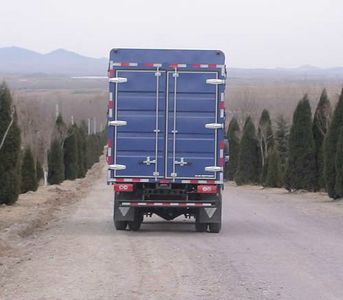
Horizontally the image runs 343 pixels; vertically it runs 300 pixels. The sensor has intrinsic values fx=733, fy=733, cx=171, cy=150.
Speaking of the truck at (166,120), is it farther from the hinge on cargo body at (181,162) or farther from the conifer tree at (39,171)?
the conifer tree at (39,171)

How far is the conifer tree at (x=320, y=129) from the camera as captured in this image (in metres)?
36.4

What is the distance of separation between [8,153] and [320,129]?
17901 mm

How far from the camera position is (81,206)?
1048 inches


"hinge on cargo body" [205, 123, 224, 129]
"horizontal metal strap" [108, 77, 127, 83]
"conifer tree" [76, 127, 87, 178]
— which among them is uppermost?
"horizontal metal strap" [108, 77, 127, 83]

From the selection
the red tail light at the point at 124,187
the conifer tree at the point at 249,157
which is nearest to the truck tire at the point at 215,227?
the red tail light at the point at 124,187

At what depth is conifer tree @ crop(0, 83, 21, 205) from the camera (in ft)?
82.6

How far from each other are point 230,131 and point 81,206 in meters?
35.9

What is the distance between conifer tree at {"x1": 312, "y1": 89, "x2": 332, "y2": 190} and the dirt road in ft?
55.6

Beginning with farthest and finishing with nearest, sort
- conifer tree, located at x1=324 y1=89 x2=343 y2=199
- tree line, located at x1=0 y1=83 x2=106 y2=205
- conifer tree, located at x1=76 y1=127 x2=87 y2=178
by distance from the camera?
conifer tree, located at x1=76 y1=127 x2=87 y2=178 → conifer tree, located at x1=324 y1=89 x2=343 y2=199 → tree line, located at x1=0 y1=83 x2=106 y2=205

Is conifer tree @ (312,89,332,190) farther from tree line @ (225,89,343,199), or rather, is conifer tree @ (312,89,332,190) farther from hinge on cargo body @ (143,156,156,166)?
hinge on cargo body @ (143,156,156,166)

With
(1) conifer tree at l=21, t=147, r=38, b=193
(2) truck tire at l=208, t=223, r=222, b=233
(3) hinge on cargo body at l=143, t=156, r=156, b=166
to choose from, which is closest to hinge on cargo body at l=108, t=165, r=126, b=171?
(3) hinge on cargo body at l=143, t=156, r=156, b=166

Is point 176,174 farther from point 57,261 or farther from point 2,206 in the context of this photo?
point 2,206

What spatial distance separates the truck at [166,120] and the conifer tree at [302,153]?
21401 mm

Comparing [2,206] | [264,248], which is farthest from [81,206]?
[264,248]
